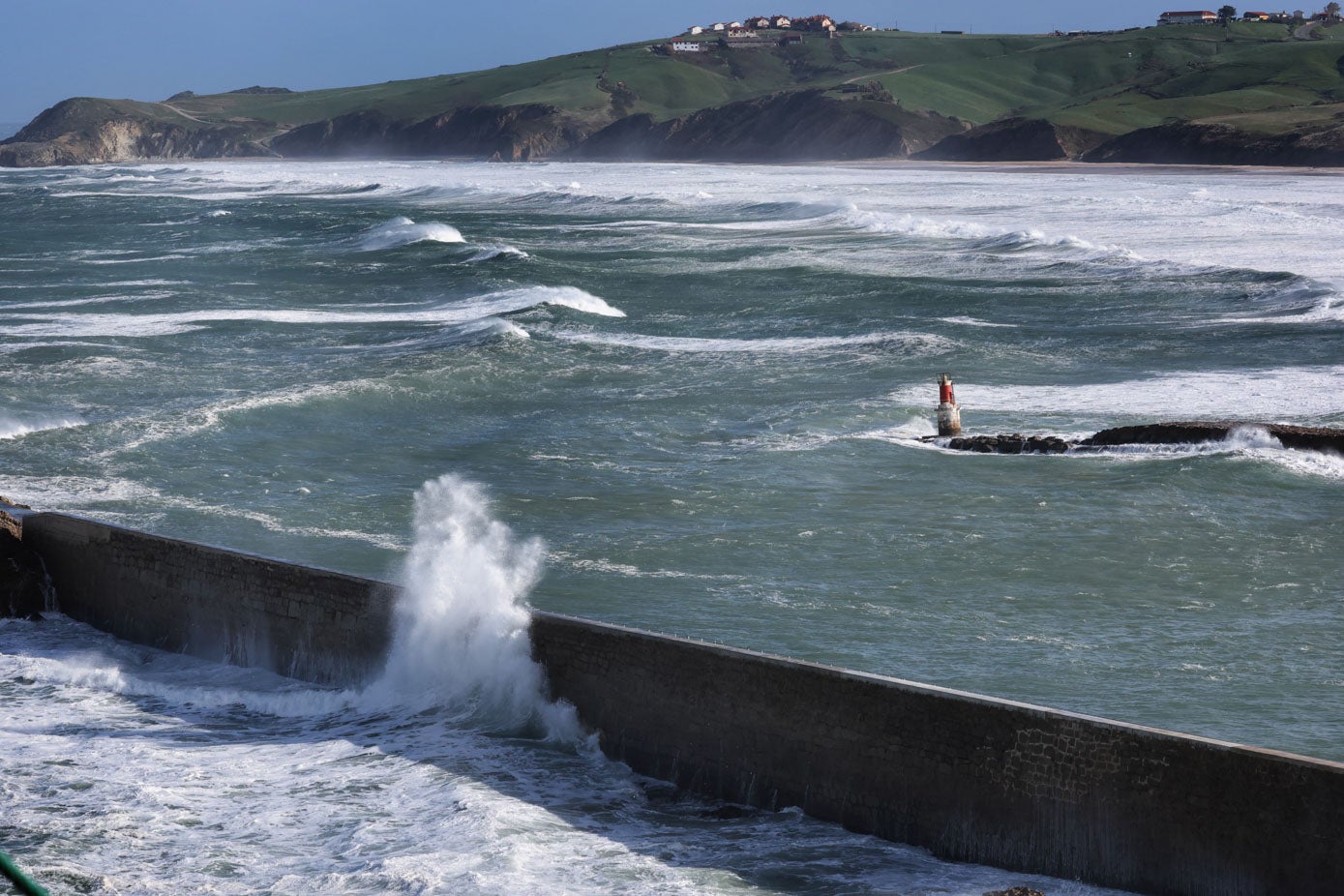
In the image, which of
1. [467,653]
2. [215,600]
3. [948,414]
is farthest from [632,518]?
[467,653]

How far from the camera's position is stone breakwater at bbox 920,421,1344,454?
50.5ft

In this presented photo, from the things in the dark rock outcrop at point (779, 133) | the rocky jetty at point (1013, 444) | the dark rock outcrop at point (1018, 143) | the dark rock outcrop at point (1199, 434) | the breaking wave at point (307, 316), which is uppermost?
the dark rock outcrop at point (779, 133)

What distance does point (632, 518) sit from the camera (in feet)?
47.9

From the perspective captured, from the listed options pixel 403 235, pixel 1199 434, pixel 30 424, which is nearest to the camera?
pixel 1199 434

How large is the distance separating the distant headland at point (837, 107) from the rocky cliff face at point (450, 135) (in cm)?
26

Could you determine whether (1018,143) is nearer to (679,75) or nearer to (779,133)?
(779,133)

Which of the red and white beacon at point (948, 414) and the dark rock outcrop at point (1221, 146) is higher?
the dark rock outcrop at point (1221, 146)

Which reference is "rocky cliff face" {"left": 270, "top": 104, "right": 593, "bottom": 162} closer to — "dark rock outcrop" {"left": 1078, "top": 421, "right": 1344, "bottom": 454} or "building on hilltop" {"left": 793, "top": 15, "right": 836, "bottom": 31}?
"building on hilltop" {"left": 793, "top": 15, "right": 836, "bottom": 31}

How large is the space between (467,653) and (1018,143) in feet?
286

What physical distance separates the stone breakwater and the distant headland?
52891 millimetres

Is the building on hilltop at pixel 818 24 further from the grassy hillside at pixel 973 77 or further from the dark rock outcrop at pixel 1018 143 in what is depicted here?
the dark rock outcrop at pixel 1018 143

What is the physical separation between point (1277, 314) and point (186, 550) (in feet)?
62.8

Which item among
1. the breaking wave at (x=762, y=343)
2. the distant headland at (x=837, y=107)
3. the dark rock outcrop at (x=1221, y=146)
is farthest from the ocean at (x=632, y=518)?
the distant headland at (x=837, y=107)

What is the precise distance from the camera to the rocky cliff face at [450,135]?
145 metres
